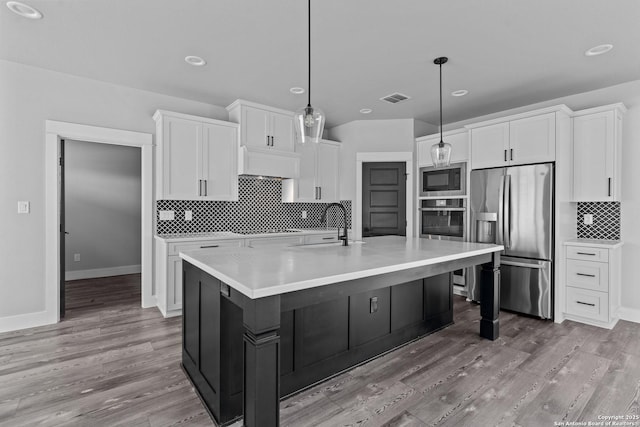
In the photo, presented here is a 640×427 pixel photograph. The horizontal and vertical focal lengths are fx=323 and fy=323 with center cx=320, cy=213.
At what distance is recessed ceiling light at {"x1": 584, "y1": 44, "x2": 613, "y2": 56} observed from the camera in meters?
2.79

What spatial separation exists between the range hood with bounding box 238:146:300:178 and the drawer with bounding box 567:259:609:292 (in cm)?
348

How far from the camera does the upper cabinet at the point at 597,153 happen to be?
3.42m

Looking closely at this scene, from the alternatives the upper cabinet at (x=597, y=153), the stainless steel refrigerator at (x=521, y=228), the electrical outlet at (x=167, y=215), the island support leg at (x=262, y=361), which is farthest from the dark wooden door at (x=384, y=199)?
the island support leg at (x=262, y=361)

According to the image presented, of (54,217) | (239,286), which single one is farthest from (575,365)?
(54,217)

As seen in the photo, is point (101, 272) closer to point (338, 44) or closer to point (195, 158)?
point (195, 158)

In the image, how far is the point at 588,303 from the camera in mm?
3420

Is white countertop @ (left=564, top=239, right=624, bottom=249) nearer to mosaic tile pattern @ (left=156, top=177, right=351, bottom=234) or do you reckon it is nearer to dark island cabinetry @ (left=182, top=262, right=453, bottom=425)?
dark island cabinetry @ (left=182, top=262, right=453, bottom=425)

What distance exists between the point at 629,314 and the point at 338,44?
4.21 metres

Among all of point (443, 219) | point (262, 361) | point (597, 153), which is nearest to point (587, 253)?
point (597, 153)

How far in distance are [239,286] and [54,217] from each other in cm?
319

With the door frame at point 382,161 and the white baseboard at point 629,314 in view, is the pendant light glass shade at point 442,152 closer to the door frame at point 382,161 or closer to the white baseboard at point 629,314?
the door frame at point 382,161

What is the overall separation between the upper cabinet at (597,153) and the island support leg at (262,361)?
3909 millimetres

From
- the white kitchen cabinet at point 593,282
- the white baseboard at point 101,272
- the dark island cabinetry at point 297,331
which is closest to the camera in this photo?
the dark island cabinetry at point 297,331

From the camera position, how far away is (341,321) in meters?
2.33
